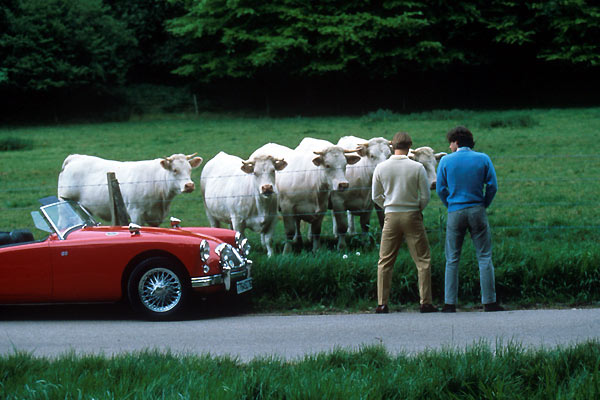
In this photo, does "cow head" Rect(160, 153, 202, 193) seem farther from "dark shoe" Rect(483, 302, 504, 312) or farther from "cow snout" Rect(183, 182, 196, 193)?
"dark shoe" Rect(483, 302, 504, 312)

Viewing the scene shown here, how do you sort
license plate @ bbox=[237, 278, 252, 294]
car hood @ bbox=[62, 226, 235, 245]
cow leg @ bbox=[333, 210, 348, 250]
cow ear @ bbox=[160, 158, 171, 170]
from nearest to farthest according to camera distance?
car hood @ bbox=[62, 226, 235, 245], license plate @ bbox=[237, 278, 252, 294], cow leg @ bbox=[333, 210, 348, 250], cow ear @ bbox=[160, 158, 171, 170]

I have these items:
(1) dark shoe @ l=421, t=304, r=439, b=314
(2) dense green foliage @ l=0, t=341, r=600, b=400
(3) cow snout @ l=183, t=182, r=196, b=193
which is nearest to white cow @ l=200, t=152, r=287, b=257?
(3) cow snout @ l=183, t=182, r=196, b=193

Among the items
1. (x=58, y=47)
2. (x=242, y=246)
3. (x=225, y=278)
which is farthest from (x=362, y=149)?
(x=58, y=47)

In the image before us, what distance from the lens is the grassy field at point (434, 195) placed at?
31.7 feet

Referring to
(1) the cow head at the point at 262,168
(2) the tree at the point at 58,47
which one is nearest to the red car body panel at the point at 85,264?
(1) the cow head at the point at 262,168

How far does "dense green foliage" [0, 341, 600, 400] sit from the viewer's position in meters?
5.35

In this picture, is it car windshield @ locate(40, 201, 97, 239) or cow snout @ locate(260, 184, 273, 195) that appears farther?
cow snout @ locate(260, 184, 273, 195)

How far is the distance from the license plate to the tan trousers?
160 centimetres

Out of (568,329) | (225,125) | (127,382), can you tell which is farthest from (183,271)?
(225,125)

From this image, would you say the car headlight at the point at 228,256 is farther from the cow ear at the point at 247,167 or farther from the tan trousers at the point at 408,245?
the cow ear at the point at 247,167

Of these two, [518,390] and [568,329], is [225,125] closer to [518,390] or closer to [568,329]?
[568,329]

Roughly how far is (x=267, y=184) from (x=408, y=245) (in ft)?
10.7

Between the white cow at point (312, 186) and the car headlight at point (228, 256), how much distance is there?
2.71 meters

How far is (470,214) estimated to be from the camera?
898 cm
